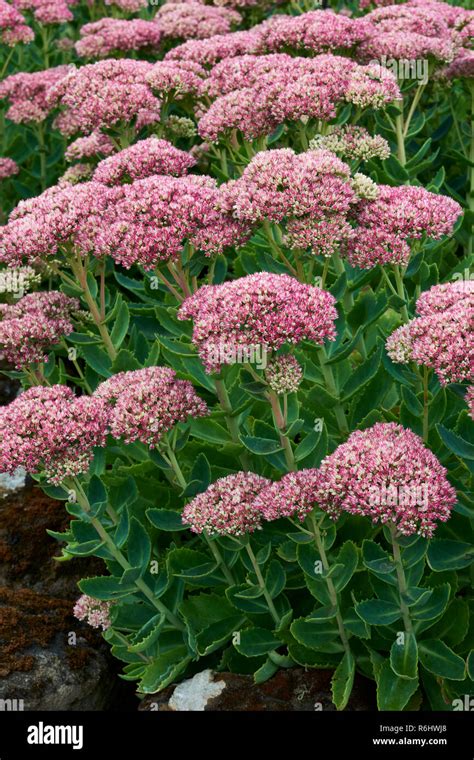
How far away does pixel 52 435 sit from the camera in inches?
139

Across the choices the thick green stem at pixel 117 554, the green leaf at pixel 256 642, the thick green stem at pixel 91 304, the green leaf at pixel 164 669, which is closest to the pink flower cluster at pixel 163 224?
the thick green stem at pixel 91 304

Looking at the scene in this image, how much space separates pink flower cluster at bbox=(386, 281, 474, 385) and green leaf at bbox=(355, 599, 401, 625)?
89 centimetres

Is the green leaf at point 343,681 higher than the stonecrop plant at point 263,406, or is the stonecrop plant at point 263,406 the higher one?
the stonecrop plant at point 263,406

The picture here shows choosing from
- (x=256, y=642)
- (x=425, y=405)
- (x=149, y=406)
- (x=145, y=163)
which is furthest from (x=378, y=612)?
(x=145, y=163)

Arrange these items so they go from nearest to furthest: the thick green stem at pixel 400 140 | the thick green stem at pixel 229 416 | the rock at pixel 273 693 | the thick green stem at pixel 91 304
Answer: the rock at pixel 273 693 → the thick green stem at pixel 229 416 → the thick green stem at pixel 91 304 → the thick green stem at pixel 400 140

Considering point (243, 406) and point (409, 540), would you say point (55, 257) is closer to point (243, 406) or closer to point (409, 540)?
point (243, 406)

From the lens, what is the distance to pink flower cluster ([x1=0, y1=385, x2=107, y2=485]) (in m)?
3.53

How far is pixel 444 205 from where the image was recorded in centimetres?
423

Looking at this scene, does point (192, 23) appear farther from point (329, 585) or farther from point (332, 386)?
point (329, 585)

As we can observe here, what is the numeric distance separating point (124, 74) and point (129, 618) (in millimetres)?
3204

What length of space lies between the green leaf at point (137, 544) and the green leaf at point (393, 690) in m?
1.07

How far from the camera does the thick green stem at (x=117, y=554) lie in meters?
3.75

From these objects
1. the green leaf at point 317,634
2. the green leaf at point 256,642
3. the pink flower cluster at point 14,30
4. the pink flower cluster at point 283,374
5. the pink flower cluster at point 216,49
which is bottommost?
the green leaf at point 256,642

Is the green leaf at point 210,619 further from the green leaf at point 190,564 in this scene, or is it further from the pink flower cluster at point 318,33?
the pink flower cluster at point 318,33
